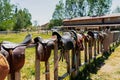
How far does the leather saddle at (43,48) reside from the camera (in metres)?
3.50

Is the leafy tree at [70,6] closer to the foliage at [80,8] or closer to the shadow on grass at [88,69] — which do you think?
the foliage at [80,8]

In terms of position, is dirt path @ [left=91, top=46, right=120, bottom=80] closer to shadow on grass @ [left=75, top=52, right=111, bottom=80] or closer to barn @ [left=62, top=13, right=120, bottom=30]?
shadow on grass @ [left=75, top=52, right=111, bottom=80]

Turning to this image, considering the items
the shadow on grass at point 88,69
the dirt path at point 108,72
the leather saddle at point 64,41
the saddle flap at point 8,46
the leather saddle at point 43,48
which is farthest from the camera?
the dirt path at point 108,72

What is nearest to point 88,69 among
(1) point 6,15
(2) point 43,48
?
(2) point 43,48

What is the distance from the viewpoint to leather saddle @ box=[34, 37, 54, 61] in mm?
3503

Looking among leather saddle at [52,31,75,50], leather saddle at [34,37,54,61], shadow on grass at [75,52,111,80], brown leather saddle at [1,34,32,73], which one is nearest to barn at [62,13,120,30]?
shadow on grass at [75,52,111,80]

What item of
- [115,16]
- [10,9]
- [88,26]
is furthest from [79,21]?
[10,9]

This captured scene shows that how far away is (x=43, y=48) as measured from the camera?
11.9 feet

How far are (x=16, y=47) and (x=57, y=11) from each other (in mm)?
69095

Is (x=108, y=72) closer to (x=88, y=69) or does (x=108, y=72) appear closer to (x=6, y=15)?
(x=88, y=69)

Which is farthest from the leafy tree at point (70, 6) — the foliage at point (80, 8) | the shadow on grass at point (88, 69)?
the shadow on grass at point (88, 69)

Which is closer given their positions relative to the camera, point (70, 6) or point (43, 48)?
point (43, 48)

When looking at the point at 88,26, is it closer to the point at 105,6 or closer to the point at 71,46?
the point at 105,6

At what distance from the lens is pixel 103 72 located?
20.6ft
